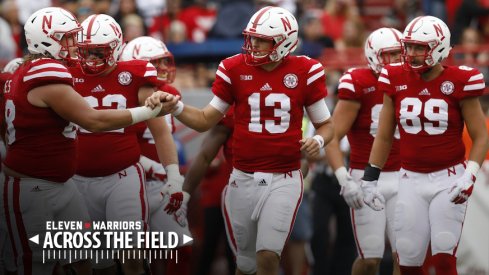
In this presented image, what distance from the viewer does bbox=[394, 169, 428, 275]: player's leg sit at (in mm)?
7324

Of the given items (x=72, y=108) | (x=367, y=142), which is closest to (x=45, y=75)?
(x=72, y=108)

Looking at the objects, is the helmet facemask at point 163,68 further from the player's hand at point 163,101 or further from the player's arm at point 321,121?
the player's arm at point 321,121

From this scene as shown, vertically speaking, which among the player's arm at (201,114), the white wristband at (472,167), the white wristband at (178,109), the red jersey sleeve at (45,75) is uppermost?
the red jersey sleeve at (45,75)

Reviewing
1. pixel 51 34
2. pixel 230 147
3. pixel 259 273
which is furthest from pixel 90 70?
pixel 259 273

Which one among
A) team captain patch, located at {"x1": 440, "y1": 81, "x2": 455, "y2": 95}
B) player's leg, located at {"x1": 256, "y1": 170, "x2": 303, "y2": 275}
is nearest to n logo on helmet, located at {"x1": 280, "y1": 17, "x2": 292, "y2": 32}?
player's leg, located at {"x1": 256, "y1": 170, "x2": 303, "y2": 275}

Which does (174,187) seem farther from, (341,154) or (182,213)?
(341,154)

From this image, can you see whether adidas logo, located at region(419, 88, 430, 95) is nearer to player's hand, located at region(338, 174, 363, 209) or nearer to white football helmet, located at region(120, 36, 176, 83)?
player's hand, located at region(338, 174, 363, 209)

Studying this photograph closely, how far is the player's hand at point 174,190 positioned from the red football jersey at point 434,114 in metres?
1.57

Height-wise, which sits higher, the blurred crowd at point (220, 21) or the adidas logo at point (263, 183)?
the adidas logo at point (263, 183)

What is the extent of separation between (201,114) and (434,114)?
156 centimetres

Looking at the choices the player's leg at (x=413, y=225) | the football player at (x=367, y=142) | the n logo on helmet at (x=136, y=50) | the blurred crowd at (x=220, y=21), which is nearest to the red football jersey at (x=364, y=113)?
the football player at (x=367, y=142)

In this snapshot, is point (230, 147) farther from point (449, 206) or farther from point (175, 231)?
point (449, 206)

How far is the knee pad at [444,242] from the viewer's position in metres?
7.21

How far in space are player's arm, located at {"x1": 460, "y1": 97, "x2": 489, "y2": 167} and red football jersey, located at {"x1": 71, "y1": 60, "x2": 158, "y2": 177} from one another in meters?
2.13
